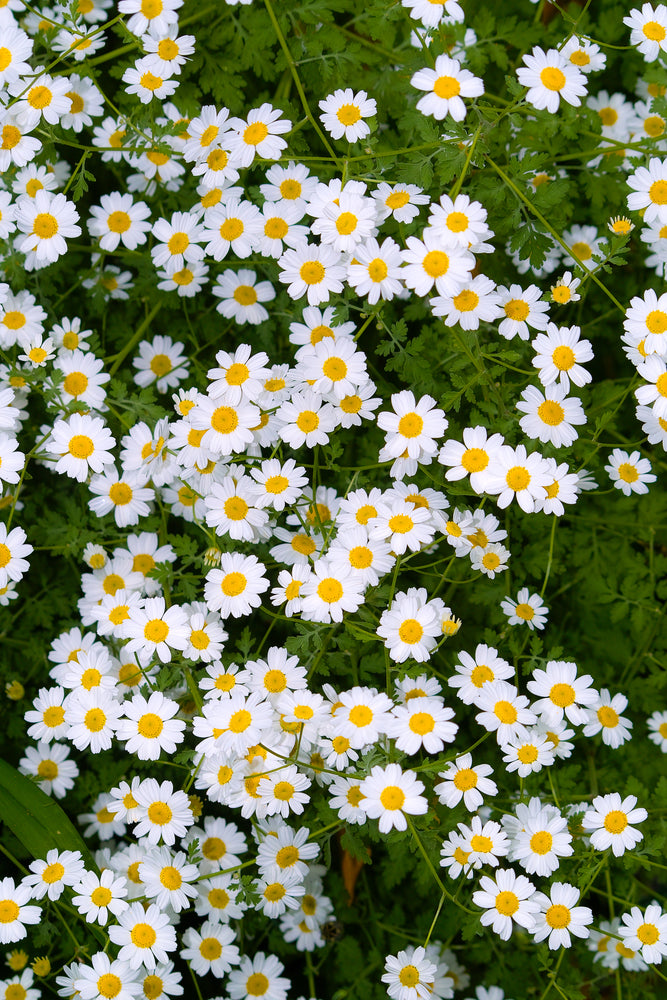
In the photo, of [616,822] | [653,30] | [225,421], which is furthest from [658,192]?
[616,822]

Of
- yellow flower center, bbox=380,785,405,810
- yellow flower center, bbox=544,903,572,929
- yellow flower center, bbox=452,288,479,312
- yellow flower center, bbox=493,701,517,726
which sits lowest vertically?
yellow flower center, bbox=544,903,572,929

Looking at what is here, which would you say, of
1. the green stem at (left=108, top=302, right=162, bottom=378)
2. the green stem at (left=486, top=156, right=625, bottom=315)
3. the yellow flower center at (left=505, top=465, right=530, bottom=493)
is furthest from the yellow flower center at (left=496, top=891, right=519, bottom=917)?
the green stem at (left=108, top=302, right=162, bottom=378)

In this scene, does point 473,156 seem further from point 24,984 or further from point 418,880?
point 24,984

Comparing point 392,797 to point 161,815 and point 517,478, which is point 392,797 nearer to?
point 161,815

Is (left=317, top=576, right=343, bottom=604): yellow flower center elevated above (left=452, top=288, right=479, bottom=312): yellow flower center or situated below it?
below

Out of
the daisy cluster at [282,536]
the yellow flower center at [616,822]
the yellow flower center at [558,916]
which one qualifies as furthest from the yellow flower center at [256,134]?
the yellow flower center at [558,916]

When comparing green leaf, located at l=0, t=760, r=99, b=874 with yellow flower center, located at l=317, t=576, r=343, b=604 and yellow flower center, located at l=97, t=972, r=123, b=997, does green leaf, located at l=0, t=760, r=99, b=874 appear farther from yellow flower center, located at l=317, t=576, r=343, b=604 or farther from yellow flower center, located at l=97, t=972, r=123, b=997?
yellow flower center, located at l=317, t=576, r=343, b=604
